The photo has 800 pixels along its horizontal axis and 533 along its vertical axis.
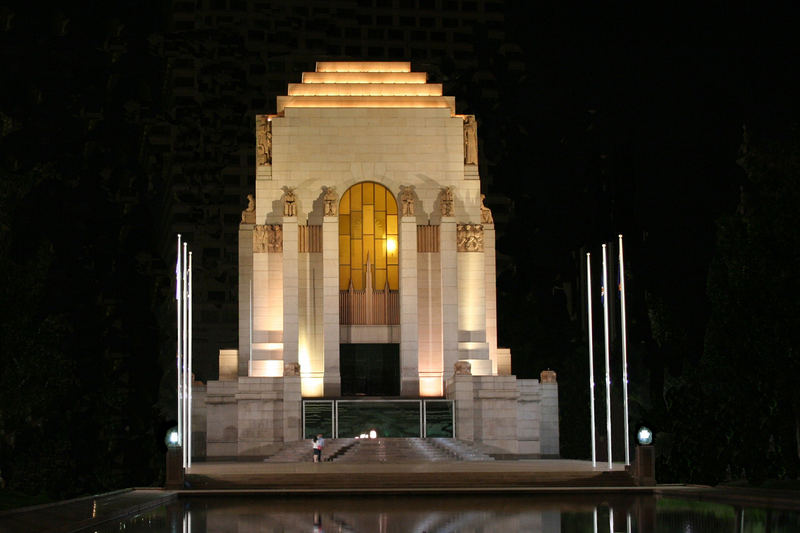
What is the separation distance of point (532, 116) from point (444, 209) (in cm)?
6666

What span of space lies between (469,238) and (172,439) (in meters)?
27.3

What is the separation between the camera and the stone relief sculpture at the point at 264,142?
69562mm

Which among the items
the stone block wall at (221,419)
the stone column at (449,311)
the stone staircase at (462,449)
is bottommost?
the stone staircase at (462,449)

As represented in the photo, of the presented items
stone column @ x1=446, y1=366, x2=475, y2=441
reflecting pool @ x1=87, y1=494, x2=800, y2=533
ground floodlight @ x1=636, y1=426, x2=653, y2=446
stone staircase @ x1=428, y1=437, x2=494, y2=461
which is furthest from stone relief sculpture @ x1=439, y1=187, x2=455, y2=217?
reflecting pool @ x1=87, y1=494, x2=800, y2=533

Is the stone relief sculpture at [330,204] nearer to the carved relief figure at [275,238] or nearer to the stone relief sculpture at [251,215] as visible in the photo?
the carved relief figure at [275,238]

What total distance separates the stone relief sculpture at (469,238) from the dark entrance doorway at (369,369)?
6.23 meters

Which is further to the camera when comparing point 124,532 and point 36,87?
point 36,87

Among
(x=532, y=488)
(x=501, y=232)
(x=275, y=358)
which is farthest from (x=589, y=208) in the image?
(x=532, y=488)

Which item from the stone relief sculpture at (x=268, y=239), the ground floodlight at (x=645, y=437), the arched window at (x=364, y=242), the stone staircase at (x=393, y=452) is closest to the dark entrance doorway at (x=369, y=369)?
the arched window at (x=364, y=242)

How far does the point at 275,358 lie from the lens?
66.8 m

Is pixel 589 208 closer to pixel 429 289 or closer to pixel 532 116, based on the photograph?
pixel 532 116

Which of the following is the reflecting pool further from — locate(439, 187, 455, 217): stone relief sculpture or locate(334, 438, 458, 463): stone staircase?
locate(439, 187, 455, 217): stone relief sculpture

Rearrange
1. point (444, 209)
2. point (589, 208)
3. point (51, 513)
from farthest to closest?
point (589, 208) → point (444, 209) → point (51, 513)

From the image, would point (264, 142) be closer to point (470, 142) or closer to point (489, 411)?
point (470, 142)
